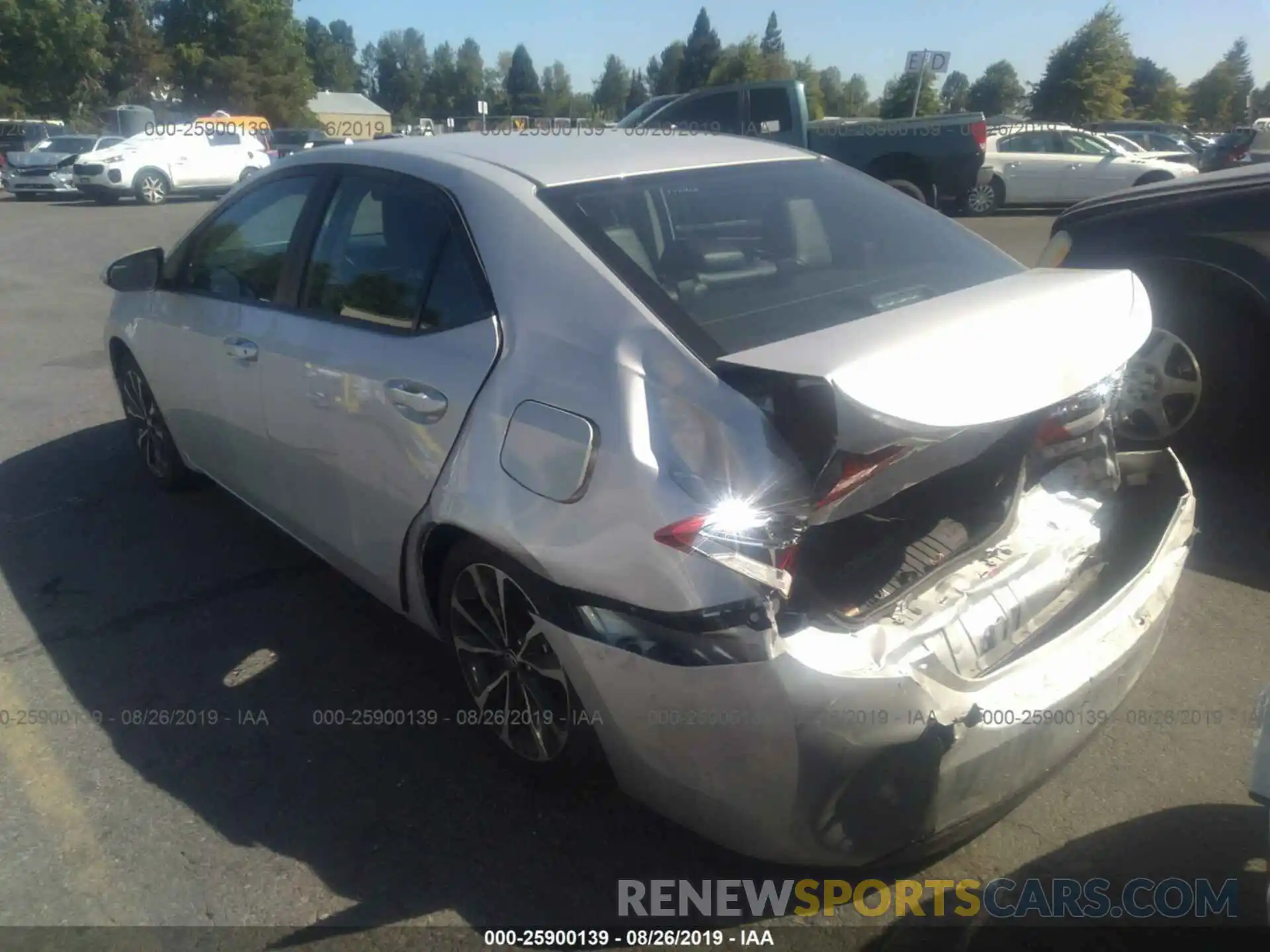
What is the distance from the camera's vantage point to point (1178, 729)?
3098 mm

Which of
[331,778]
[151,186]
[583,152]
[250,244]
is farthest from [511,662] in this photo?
[151,186]

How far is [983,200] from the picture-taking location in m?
18.7

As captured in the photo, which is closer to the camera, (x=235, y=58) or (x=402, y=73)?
(x=235, y=58)

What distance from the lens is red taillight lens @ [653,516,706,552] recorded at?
6.95ft

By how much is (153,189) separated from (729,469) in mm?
23788

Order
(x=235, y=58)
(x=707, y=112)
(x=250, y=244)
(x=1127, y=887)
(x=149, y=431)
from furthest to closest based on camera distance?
(x=235, y=58), (x=707, y=112), (x=149, y=431), (x=250, y=244), (x=1127, y=887)

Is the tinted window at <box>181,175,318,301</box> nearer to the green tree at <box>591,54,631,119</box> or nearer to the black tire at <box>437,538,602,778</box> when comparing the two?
the black tire at <box>437,538,602,778</box>

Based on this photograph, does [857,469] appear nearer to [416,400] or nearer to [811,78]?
[416,400]

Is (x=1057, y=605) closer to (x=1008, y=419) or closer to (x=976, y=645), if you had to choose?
(x=976, y=645)

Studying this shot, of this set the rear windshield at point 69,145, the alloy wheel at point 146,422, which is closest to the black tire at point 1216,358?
the alloy wheel at point 146,422

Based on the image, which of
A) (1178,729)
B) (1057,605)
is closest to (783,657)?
(1057,605)

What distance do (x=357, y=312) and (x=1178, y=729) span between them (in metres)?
2.78

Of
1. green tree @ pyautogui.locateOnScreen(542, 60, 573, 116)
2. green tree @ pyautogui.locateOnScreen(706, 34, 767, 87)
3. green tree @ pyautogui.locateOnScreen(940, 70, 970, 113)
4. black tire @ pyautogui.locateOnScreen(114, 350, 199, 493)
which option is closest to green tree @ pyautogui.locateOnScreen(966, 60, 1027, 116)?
green tree @ pyautogui.locateOnScreen(940, 70, 970, 113)

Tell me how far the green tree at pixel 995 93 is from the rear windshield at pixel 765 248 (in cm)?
6377
